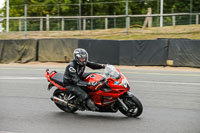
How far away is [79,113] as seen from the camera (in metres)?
8.45

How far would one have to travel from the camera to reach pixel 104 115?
8172 mm

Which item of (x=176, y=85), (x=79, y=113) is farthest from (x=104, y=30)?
(x=79, y=113)

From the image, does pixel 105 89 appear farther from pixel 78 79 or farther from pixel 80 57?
pixel 80 57

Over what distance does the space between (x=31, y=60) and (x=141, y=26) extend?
32.1 feet

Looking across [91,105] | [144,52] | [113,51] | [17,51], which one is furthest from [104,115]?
[17,51]

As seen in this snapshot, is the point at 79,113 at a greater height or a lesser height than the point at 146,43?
lesser

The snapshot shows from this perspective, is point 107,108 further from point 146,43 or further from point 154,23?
point 154,23

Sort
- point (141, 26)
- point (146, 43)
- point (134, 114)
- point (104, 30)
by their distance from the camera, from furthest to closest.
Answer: point (104, 30) → point (141, 26) → point (146, 43) → point (134, 114)

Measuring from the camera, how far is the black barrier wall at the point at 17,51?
23312 mm

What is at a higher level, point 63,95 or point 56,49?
point 56,49

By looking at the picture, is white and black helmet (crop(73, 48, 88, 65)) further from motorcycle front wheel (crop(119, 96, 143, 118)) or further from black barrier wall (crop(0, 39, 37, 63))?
black barrier wall (crop(0, 39, 37, 63))

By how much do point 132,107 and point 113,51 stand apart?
1341cm

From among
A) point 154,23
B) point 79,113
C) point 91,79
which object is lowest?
point 79,113

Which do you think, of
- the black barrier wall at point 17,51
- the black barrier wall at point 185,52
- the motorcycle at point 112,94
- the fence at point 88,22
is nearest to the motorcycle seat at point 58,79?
the motorcycle at point 112,94
